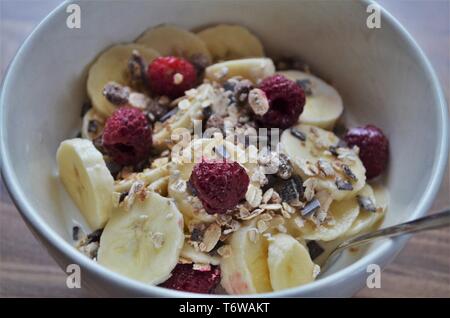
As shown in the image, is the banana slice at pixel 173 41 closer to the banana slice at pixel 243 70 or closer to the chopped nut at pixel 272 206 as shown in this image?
the banana slice at pixel 243 70

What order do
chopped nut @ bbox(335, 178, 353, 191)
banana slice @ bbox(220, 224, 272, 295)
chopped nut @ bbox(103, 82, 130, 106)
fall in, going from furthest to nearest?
1. chopped nut @ bbox(103, 82, 130, 106)
2. chopped nut @ bbox(335, 178, 353, 191)
3. banana slice @ bbox(220, 224, 272, 295)

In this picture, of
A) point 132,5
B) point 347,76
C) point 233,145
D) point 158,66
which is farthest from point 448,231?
point 132,5

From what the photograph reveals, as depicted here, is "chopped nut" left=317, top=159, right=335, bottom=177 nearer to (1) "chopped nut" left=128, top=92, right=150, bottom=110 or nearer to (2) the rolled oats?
(2) the rolled oats

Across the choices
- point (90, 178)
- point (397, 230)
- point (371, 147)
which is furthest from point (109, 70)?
point (397, 230)

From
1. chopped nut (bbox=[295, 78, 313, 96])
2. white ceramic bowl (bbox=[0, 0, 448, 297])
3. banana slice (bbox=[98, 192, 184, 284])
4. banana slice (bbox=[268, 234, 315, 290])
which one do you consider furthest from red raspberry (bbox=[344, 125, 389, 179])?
banana slice (bbox=[98, 192, 184, 284])

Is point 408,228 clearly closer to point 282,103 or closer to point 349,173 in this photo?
point 349,173

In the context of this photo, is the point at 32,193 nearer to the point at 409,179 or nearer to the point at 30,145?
the point at 30,145
